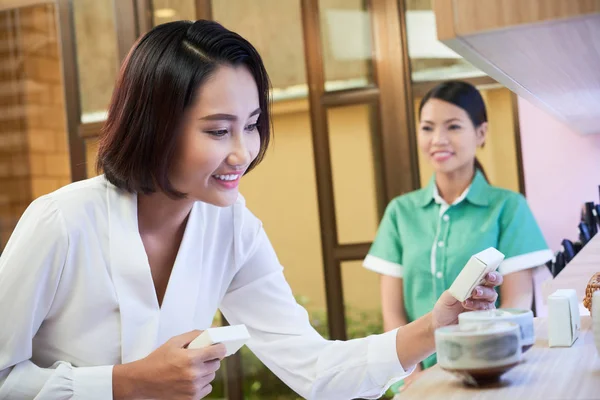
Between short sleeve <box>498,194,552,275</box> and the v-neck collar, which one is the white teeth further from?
short sleeve <box>498,194,552,275</box>

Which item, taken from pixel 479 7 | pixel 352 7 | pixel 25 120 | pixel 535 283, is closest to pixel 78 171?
pixel 25 120

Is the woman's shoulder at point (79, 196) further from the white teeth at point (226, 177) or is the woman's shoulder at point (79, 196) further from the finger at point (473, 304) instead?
the finger at point (473, 304)

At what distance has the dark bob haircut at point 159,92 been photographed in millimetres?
1409

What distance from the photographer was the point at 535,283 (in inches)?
103

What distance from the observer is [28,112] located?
4.08 meters

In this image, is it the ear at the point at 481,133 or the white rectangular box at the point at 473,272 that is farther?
the ear at the point at 481,133

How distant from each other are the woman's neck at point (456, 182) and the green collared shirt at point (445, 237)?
0.10 ft

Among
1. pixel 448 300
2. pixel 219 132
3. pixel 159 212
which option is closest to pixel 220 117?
pixel 219 132

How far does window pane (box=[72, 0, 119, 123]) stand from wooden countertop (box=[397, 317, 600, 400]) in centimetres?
289

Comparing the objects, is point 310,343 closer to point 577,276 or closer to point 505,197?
point 577,276

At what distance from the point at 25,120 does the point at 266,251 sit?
9.19 feet

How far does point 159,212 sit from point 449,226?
1.27 metres


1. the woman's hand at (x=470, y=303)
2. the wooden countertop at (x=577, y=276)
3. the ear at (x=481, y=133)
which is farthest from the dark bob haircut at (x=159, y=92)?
the ear at (x=481, y=133)

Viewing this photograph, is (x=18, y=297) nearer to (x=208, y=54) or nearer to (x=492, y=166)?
(x=208, y=54)
